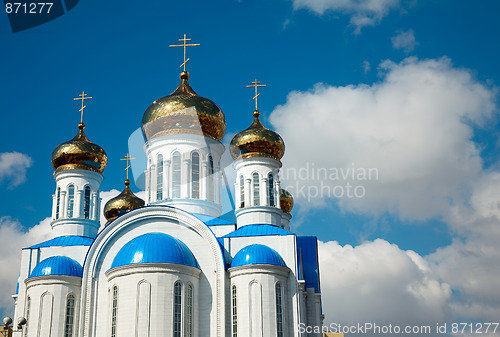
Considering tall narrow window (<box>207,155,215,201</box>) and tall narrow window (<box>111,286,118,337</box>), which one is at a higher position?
tall narrow window (<box>207,155,215,201</box>)

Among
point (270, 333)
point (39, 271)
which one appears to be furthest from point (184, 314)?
point (39, 271)

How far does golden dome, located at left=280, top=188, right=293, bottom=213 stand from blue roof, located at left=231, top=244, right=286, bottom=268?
1058cm

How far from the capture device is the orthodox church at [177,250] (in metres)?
19.7

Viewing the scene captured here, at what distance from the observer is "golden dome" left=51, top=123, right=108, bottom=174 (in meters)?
24.5

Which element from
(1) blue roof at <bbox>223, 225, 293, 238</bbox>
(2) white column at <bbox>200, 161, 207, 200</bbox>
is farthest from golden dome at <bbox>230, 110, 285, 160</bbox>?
(1) blue roof at <bbox>223, 225, 293, 238</bbox>

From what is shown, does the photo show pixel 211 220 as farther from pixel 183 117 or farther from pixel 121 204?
pixel 121 204

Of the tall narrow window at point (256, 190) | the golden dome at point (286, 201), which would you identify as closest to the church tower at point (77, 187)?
the tall narrow window at point (256, 190)

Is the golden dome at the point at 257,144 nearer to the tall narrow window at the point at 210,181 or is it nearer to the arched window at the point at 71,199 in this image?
the tall narrow window at the point at 210,181

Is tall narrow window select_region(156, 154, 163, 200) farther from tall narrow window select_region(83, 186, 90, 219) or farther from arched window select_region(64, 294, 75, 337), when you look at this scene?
arched window select_region(64, 294, 75, 337)

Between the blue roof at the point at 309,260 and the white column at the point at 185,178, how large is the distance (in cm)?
450

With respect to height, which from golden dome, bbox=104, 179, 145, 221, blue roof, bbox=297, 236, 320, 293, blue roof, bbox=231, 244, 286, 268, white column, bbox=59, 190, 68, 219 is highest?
golden dome, bbox=104, 179, 145, 221

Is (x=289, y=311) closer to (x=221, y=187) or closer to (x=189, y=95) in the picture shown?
(x=221, y=187)

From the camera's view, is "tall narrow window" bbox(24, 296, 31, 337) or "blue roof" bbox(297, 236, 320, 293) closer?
"tall narrow window" bbox(24, 296, 31, 337)

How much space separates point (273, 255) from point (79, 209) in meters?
7.73
